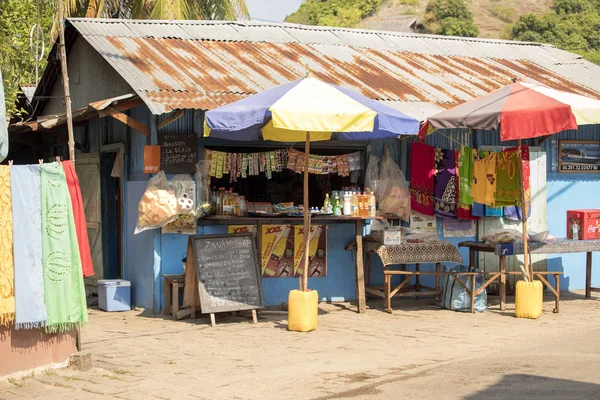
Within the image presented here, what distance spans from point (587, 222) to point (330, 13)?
63.7m

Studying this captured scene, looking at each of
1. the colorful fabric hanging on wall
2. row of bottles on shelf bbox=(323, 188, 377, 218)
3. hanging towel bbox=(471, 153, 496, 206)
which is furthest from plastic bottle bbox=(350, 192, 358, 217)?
hanging towel bbox=(471, 153, 496, 206)

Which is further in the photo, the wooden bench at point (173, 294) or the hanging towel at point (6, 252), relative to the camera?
the wooden bench at point (173, 294)

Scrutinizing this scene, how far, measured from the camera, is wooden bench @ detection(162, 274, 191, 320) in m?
11.2

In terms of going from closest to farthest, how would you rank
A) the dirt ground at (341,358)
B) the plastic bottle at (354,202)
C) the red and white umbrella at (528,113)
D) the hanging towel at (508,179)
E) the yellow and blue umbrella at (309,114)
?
the dirt ground at (341,358) < the yellow and blue umbrella at (309,114) < the red and white umbrella at (528,113) < the hanging towel at (508,179) < the plastic bottle at (354,202)

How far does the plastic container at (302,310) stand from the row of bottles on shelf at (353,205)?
2.06 meters

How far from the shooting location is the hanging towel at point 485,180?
1234 cm

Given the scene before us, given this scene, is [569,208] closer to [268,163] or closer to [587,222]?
[587,222]

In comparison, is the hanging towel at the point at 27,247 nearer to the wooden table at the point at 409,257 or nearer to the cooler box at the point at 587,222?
the wooden table at the point at 409,257

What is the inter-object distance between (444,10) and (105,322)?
224 ft

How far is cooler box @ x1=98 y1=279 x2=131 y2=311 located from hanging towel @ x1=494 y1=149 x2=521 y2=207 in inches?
201

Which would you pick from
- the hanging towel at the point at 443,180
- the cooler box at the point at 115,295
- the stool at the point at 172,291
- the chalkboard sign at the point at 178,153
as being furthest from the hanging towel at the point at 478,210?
the cooler box at the point at 115,295

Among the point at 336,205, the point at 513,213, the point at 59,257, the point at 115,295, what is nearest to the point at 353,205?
the point at 336,205

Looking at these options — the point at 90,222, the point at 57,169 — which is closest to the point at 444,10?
the point at 90,222

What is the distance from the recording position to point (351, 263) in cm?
1289
